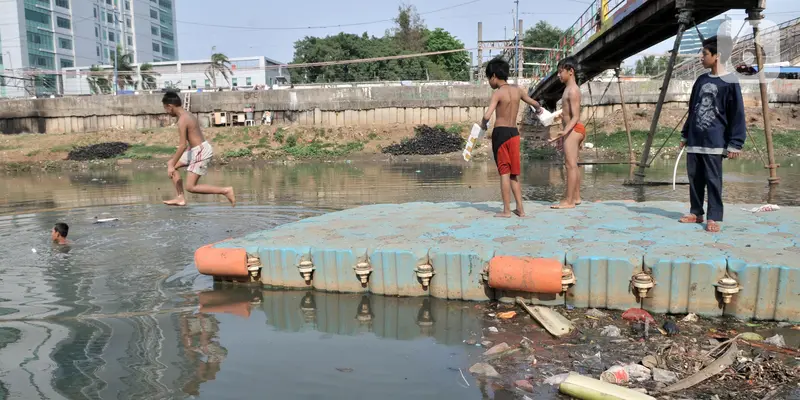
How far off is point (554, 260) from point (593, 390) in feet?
5.36

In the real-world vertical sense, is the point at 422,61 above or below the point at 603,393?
above

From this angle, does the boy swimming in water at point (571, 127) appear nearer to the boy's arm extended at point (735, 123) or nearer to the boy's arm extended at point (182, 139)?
the boy's arm extended at point (735, 123)

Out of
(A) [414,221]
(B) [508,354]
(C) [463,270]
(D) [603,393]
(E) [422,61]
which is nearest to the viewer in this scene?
(D) [603,393]

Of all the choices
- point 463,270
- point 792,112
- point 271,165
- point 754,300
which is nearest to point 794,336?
point 754,300

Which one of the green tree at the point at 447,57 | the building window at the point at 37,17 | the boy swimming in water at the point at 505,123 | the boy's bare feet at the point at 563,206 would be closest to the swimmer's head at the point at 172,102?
the boy swimming in water at the point at 505,123

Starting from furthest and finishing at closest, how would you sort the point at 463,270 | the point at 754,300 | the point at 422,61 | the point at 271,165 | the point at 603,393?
the point at 422,61, the point at 271,165, the point at 463,270, the point at 754,300, the point at 603,393

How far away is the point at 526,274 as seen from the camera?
4.70 m

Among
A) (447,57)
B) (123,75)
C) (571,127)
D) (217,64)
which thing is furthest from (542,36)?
(571,127)

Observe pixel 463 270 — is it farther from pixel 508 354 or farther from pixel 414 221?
pixel 414 221

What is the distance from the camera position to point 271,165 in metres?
27.1

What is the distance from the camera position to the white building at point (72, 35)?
207 ft

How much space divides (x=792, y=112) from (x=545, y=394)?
3368 cm

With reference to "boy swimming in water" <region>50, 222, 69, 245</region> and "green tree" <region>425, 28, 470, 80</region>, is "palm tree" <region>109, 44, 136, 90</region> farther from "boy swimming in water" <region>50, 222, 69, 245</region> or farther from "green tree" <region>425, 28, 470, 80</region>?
"boy swimming in water" <region>50, 222, 69, 245</region>

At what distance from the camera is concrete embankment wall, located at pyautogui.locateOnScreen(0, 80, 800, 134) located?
104 ft
